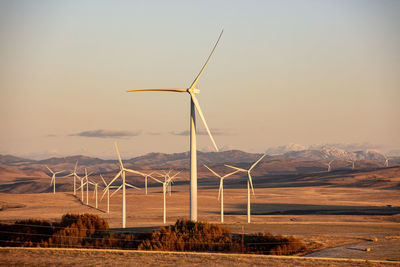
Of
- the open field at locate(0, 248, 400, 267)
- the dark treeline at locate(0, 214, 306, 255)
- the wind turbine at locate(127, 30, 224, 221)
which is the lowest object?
the open field at locate(0, 248, 400, 267)

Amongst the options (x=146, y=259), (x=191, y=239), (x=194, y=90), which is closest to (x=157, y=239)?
(x=191, y=239)

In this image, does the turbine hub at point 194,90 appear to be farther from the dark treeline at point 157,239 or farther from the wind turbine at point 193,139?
the dark treeline at point 157,239

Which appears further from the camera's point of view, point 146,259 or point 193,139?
point 193,139

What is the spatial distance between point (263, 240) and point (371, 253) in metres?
7.07

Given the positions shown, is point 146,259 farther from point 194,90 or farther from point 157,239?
point 194,90

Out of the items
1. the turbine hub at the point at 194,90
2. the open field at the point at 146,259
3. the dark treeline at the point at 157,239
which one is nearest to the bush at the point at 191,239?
the dark treeline at the point at 157,239

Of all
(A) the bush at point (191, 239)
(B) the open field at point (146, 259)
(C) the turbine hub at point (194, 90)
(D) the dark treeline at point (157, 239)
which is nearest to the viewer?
(B) the open field at point (146, 259)

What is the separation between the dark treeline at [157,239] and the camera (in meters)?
35.4

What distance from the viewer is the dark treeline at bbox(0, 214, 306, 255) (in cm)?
3544

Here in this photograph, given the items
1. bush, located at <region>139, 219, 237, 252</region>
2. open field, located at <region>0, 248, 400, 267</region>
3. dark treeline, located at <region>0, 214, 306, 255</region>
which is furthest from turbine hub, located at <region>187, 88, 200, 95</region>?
open field, located at <region>0, 248, 400, 267</region>

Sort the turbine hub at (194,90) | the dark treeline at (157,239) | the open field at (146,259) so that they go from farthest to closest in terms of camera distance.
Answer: the turbine hub at (194,90), the dark treeline at (157,239), the open field at (146,259)

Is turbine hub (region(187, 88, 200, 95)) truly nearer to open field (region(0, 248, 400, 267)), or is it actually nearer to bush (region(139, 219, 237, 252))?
bush (region(139, 219, 237, 252))

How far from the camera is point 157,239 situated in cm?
3716

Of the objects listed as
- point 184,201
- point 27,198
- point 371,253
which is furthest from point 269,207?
point 371,253
